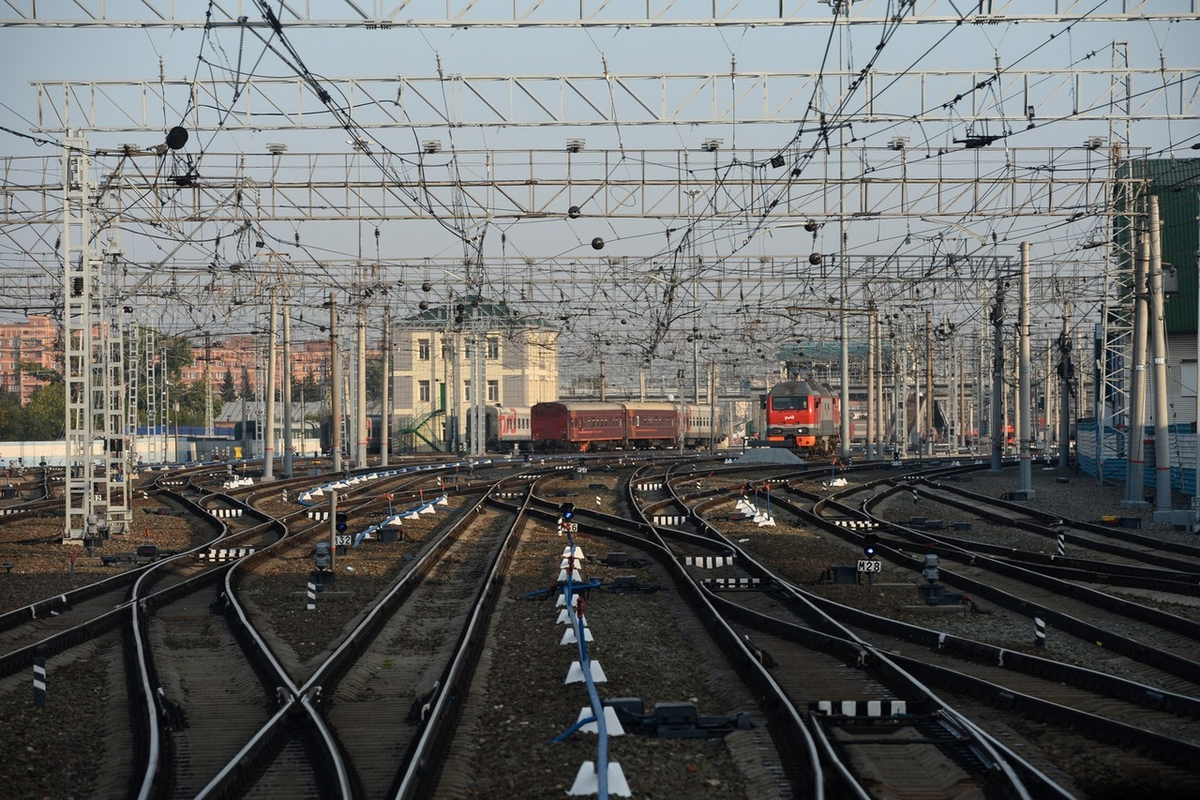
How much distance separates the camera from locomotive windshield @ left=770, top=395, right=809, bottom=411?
53.2m

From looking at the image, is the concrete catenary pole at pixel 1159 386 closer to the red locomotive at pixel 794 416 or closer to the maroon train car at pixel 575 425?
the red locomotive at pixel 794 416

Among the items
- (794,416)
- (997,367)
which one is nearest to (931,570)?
(997,367)

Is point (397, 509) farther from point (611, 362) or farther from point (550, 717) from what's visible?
point (611, 362)

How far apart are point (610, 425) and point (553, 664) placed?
55165 millimetres

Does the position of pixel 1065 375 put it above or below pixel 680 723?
above

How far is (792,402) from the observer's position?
53312mm

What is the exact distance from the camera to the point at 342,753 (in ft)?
25.6

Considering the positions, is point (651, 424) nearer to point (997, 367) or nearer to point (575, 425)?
point (575, 425)

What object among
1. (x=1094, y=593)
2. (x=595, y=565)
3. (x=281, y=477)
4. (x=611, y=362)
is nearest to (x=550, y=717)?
(x=1094, y=593)

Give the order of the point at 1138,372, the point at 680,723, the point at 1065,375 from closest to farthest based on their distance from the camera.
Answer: the point at 680,723 → the point at 1138,372 → the point at 1065,375

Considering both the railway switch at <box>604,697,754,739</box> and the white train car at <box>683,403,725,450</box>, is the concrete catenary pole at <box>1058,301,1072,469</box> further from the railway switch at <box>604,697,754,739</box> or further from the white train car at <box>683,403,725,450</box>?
the railway switch at <box>604,697,754,739</box>

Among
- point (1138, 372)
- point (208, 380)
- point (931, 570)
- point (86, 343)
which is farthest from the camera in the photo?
point (208, 380)

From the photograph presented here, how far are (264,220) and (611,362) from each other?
53.3 metres

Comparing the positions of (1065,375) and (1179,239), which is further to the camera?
(1179,239)
